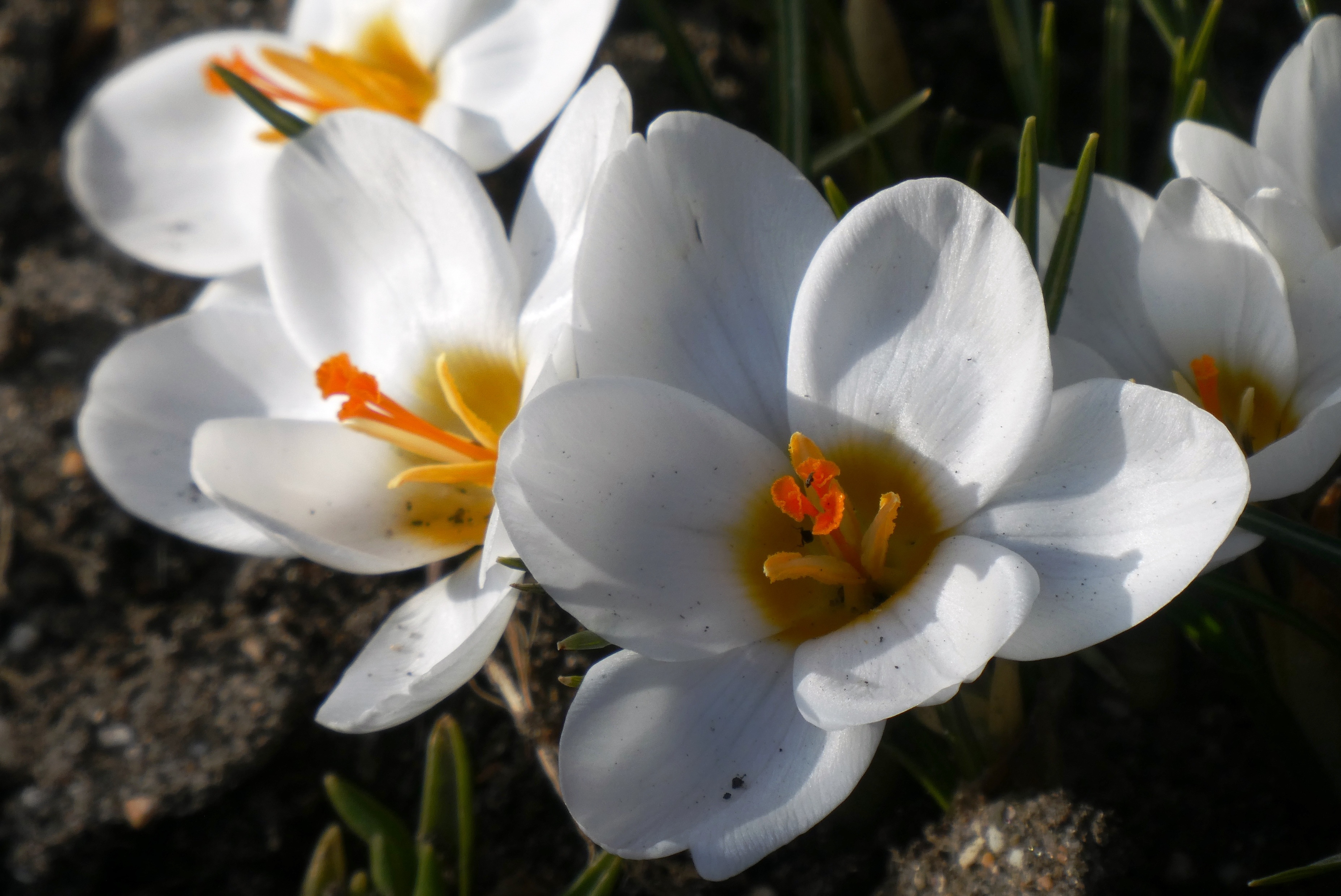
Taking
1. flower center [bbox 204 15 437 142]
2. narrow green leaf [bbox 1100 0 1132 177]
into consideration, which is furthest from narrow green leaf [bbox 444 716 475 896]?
narrow green leaf [bbox 1100 0 1132 177]

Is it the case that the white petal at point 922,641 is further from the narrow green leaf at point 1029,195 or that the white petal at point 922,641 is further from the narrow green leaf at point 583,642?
the narrow green leaf at point 1029,195

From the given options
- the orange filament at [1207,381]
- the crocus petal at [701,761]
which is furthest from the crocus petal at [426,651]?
the orange filament at [1207,381]

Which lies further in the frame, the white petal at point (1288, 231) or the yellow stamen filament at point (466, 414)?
the yellow stamen filament at point (466, 414)

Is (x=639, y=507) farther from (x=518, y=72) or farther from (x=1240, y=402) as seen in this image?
(x=518, y=72)

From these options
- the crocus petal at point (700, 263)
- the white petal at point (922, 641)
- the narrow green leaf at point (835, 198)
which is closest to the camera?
the white petal at point (922, 641)

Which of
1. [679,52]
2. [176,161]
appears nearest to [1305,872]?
[679,52]

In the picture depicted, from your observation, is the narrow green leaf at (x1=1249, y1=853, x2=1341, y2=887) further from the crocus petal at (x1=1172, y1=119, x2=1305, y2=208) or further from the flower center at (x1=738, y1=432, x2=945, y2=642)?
the crocus petal at (x1=1172, y1=119, x2=1305, y2=208)

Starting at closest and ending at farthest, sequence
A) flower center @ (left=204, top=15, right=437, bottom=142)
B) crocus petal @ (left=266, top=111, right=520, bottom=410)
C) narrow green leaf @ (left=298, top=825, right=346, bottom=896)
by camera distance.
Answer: crocus petal @ (left=266, top=111, right=520, bottom=410), narrow green leaf @ (left=298, top=825, right=346, bottom=896), flower center @ (left=204, top=15, right=437, bottom=142)
